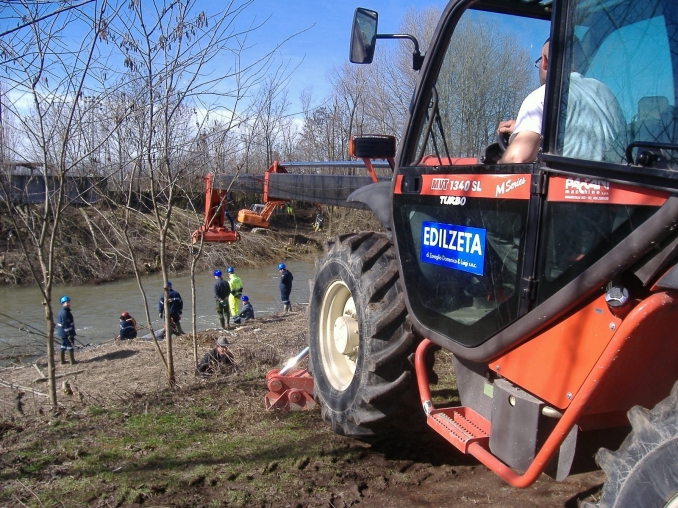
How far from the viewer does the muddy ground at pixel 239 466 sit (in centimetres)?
348

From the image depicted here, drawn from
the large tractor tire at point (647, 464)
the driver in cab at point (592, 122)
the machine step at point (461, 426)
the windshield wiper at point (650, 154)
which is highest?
the driver in cab at point (592, 122)

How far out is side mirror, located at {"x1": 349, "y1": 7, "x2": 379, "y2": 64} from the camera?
10.8 ft

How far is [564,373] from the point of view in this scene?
7.93 feet

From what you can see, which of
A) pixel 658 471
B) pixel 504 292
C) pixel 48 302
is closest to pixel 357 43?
pixel 504 292

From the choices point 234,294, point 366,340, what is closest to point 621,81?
point 366,340

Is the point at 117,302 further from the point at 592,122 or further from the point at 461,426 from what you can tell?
the point at 592,122

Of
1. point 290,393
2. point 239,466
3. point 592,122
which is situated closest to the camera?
point 592,122

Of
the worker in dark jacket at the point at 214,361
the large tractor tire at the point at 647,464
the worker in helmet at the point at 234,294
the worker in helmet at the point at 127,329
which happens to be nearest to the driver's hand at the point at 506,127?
the large tractor tire at the point at 647,464

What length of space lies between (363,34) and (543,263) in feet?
5.29

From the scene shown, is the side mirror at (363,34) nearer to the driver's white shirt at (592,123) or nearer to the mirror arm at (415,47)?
the mirror arm at (415,47)

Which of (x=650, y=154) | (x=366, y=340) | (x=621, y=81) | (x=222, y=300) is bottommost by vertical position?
(x=222, y=300)

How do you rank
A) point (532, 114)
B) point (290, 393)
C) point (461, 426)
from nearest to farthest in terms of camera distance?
point (532, 114)
point (461, 426)
point (290, 393)

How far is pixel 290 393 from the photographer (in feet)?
16.2

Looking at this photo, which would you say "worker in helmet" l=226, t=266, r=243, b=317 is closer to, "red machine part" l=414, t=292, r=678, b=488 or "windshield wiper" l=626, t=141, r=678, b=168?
"red machine part" l=414, t=292, r=678, b=488
